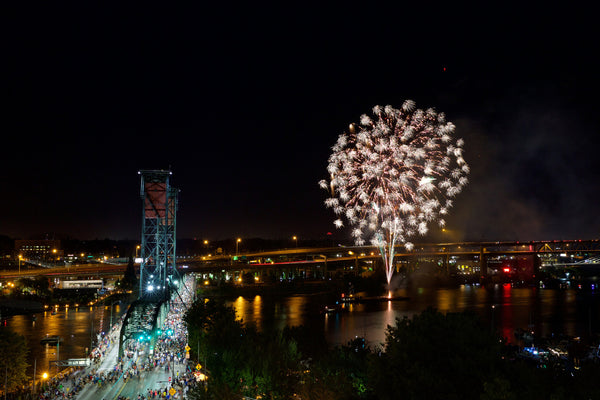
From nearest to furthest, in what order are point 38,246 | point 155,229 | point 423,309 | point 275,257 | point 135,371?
point 135,371 < point 155,229 < point 423,309 < point 275,257 < point 38,246

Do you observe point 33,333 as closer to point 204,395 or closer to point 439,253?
point 204,395

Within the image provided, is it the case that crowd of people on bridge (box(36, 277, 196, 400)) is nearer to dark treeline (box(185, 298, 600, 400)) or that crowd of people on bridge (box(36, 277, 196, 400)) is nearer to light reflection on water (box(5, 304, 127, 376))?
dark treeline (box(185, 298, 600, 400))

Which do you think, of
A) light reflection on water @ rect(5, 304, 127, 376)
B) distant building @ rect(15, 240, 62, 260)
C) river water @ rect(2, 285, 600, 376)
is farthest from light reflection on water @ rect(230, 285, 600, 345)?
distant building @ rect(15, 240, 62, 260)

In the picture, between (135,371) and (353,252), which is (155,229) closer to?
(135,371)

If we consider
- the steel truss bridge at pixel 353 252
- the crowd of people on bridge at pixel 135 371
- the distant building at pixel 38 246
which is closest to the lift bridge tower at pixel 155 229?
the crowd of people on bridge at pixel 135 371

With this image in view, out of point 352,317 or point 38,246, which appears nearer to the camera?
point 352,317

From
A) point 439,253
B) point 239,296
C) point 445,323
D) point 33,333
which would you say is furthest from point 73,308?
point 439,253

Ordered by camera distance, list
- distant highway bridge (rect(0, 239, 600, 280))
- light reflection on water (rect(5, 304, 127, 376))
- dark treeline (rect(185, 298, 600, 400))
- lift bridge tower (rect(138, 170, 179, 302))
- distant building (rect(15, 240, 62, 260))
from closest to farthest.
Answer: dark treeline (rect(185, 298, 600, 400)) < light reflection on water (rect(5, 304, 127, 376)) < lift bridge tower (rect(138, 170, 179, 302)) < distant highway bridge (rect(0, 239, 600, 280)) < distant building (rect(15, 240, 62, 260))

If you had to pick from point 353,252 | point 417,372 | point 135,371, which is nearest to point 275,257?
point 353,252
